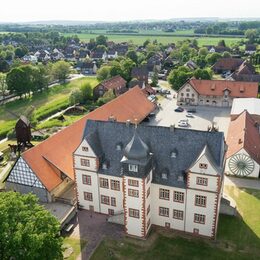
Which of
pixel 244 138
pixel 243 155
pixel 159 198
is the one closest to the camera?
pixel 159 198

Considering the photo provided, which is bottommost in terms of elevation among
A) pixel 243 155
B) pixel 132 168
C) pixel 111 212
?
pixel 111 212

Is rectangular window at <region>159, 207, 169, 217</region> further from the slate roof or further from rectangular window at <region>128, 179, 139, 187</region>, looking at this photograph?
rectangular window at <region>128, 179, 139, 187</region>

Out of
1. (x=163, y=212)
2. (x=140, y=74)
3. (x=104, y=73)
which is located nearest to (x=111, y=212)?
(x=163, y=212)

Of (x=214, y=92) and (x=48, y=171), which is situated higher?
(x=48, y=171)

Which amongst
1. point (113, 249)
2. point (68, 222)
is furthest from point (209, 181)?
point (68, 222)

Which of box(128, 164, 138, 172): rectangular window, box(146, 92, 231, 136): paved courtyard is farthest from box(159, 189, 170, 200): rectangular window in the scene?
box(146, 92, 231, 136): paved courtyard

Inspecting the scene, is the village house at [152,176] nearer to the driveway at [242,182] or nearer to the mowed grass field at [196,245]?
the mowed grass field at [196,245]

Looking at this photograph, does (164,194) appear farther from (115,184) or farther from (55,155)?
(55,155)
